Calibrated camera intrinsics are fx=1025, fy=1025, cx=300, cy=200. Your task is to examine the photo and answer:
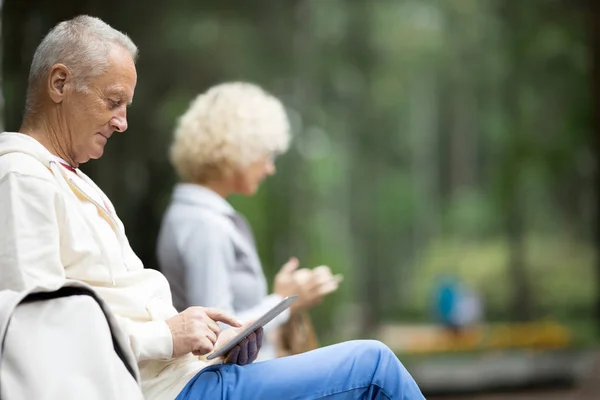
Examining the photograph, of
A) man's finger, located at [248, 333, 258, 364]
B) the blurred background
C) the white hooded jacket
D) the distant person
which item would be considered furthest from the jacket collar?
the distant person

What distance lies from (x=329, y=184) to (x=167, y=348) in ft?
36.4

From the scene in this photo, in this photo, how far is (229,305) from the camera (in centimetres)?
311

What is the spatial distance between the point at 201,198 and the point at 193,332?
4.32 ft

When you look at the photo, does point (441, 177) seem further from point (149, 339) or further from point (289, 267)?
point (149, 339)

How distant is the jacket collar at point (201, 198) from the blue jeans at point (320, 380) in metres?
1.29

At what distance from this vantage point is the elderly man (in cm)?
188

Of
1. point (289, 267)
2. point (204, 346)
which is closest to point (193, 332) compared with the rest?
point (204, 346)

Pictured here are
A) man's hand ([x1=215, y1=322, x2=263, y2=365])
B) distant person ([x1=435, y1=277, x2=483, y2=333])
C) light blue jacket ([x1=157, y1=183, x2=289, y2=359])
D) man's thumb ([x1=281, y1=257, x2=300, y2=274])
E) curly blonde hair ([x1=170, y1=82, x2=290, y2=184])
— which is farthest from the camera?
distant person ([x1=435, y1=277, x2=483, y2=333])

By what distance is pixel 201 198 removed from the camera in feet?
10.8

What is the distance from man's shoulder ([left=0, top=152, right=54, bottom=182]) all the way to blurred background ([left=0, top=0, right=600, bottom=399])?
20.2 ft

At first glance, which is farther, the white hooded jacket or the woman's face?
the woman's face

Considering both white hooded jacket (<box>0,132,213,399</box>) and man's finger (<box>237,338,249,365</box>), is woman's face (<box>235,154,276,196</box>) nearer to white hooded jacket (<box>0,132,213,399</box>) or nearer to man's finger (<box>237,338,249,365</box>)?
white hooded jacket (<box>0,132,213,399</box>)

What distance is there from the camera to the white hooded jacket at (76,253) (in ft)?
6.03

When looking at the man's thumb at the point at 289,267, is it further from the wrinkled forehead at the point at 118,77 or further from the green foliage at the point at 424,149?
the green foliage at the point at 424,149
